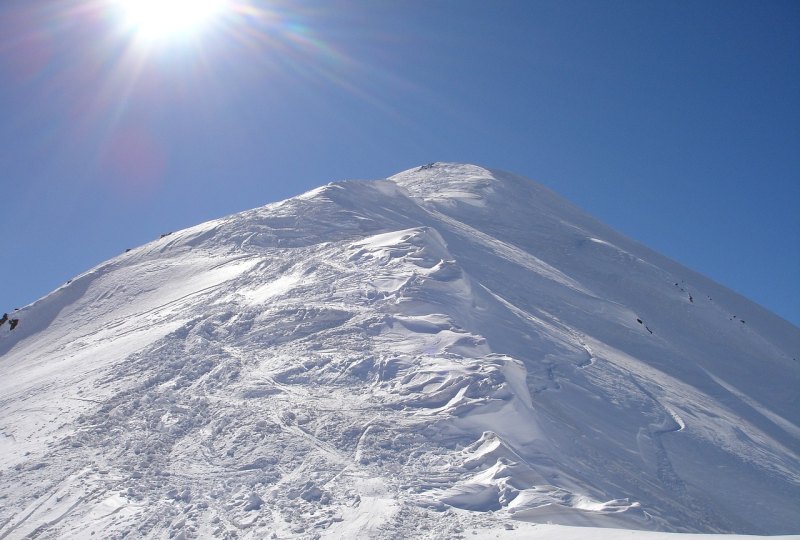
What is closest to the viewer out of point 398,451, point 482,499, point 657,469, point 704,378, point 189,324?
point 482,499

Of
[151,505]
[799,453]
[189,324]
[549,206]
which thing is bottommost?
[799,453]

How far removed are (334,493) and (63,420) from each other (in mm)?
5522

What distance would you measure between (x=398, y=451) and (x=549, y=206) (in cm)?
3200

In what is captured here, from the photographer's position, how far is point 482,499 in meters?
9.39

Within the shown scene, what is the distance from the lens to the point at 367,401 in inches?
487

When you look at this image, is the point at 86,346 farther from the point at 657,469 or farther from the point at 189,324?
the point at 657,469

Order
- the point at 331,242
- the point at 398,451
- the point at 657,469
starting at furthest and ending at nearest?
the point at 331,242, the point at 657,469, the point at 398,451

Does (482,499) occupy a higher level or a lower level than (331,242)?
lower

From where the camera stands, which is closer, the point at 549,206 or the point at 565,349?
the point at 565,349

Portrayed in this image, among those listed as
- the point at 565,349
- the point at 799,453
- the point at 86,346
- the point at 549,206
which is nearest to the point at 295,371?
the point at 86,346

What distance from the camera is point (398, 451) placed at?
10.8 meters

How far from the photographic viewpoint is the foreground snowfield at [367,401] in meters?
9.46

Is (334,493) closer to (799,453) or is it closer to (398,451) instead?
(398,451)

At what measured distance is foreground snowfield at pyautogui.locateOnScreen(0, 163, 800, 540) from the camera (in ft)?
31.0
